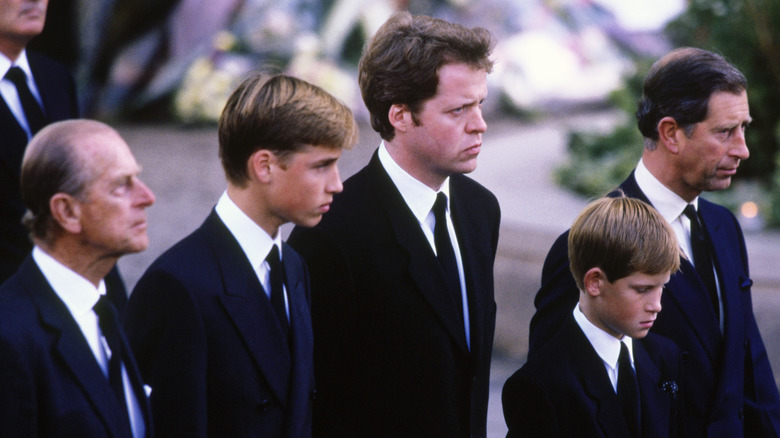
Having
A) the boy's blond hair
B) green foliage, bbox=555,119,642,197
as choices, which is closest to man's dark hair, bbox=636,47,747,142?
the boy's blond hair

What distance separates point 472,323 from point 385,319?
0.28m

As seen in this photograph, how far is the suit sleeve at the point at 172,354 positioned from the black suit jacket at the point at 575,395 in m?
0.94

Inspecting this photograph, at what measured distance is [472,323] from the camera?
124 inches

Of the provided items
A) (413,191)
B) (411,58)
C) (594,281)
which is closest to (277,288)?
→ (413,191)

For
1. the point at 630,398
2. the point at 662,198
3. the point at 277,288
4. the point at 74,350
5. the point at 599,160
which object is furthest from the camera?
the point at 599,160

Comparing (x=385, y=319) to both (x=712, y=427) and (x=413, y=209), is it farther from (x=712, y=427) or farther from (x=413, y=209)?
(x=712, y=427)

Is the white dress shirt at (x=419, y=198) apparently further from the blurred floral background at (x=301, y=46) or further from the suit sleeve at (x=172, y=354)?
the blurred floral background at (x=301, y=46)

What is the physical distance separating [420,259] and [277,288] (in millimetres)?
491

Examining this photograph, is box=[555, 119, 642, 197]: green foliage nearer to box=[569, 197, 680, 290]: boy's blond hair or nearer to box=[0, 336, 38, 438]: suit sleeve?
box=[569, 197, 680, 290]: boy's blond hair

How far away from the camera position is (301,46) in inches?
552

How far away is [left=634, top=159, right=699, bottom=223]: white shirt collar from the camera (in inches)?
136

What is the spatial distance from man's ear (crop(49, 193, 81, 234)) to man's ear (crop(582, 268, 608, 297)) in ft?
5.00

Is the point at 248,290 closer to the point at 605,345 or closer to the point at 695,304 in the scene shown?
the point at 605,345

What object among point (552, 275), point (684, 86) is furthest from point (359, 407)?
point (684, 86)
